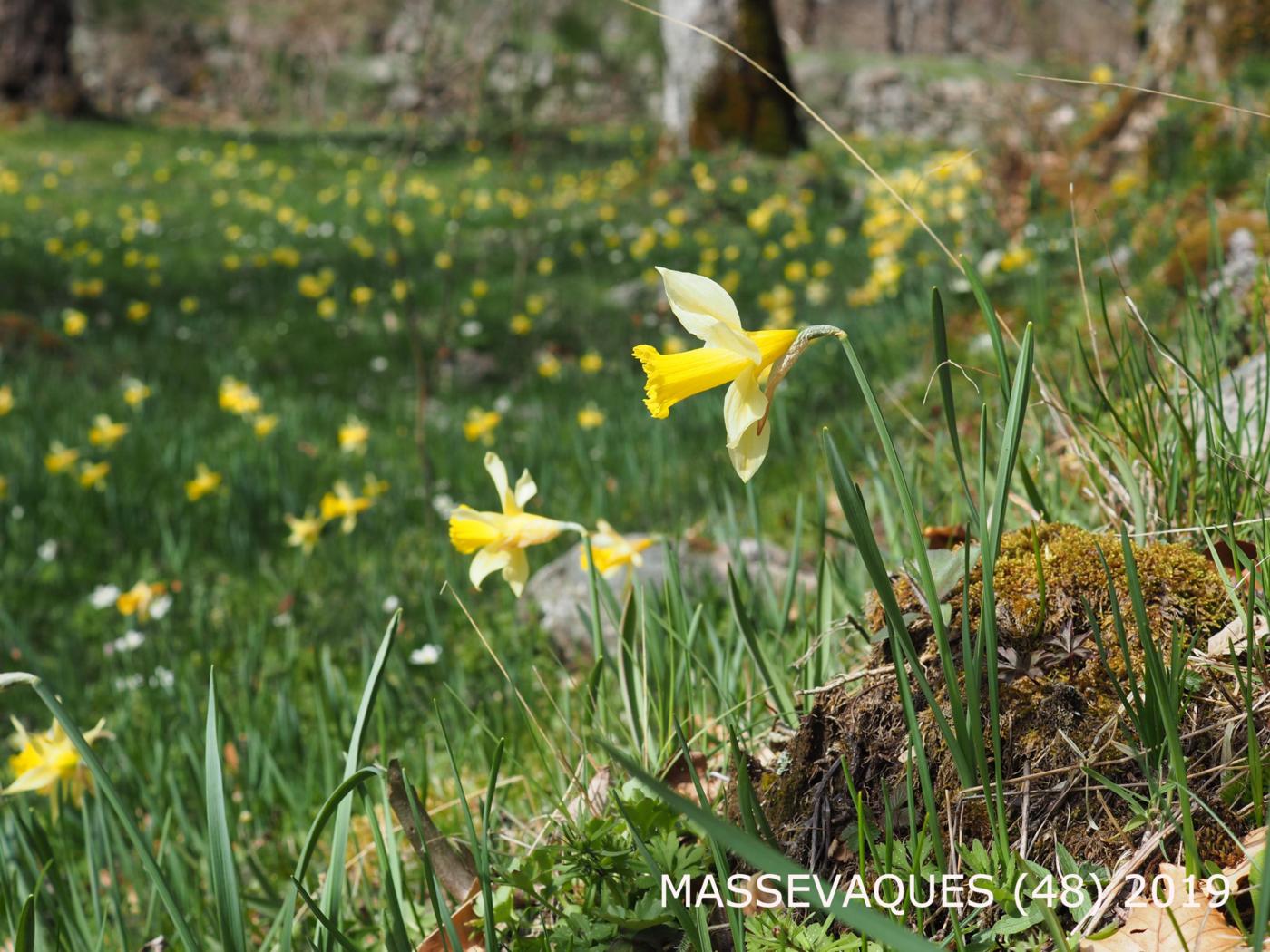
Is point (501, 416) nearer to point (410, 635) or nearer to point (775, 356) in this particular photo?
point (410, 635)

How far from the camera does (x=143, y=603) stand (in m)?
2.65

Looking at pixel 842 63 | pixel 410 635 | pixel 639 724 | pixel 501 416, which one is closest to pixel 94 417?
pixel 501 416

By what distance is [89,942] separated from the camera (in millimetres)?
1270

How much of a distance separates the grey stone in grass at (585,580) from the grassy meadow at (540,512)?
2.2 inches

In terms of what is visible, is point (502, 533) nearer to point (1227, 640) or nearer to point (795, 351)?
point (795, 351)

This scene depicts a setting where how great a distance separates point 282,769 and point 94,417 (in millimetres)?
2973

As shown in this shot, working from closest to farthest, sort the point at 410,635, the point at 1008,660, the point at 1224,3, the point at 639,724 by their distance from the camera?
the point at 1008,660 < the point at 639,724 < the point at 410,635 < the point at 1224,3

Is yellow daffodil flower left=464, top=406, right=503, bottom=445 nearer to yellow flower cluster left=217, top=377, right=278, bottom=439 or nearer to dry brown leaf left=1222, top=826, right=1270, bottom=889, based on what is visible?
yellow flower cluster left=217, top=377, right=278, bottom=439

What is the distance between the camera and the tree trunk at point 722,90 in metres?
9.33

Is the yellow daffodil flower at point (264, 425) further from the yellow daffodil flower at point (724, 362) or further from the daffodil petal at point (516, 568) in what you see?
the yellow daffodil flower at point (724, 362)

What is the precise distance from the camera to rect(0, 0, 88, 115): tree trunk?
15141mm

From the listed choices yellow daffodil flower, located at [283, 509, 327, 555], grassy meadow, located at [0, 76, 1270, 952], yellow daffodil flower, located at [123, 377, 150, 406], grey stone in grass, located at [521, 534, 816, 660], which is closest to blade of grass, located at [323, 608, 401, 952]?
grassy meadow, located at [0, 76, 1270, 952]

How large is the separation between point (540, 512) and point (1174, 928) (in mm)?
2498

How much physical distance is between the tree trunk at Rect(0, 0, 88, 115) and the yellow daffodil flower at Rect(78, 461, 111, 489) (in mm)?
14981
